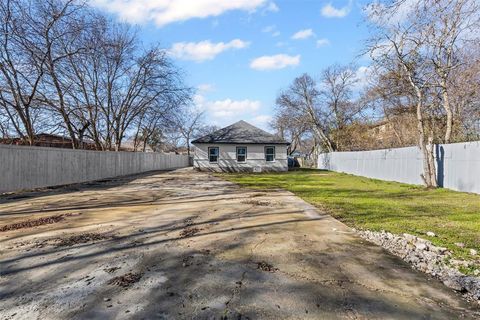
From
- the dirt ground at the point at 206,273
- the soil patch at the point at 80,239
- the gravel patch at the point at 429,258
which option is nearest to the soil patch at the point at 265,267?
the dirt ground at the point at 206,273

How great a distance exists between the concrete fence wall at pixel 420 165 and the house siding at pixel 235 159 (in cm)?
574

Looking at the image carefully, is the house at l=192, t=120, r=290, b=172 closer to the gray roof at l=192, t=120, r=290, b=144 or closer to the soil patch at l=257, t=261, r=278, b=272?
the gray roof at l=192, t=120, r=290, b=144

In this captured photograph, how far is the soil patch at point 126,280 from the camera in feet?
11.4

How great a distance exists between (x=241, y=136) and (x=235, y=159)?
2010mm

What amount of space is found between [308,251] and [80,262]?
9.32 feet

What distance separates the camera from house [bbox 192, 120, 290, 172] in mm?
27969

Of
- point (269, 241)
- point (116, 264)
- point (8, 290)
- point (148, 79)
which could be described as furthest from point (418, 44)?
point (148, 79)

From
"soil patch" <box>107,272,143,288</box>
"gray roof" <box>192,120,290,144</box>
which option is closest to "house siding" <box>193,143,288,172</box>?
"gray roof" <box>192,120,290,144</box>

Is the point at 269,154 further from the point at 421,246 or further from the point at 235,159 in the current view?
the point at 421,246

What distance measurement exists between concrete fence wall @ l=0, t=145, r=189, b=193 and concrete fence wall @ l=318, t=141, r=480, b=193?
50.0 ft

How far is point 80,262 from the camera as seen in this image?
4.22 meters

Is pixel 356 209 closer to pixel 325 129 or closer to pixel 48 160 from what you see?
pixel 48 160

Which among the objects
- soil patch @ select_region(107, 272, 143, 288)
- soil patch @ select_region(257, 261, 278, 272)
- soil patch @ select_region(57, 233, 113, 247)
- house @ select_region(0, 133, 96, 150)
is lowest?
soil patch @ select_region(257, 261, 278, 272)

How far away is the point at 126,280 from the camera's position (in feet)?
11.8
